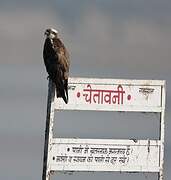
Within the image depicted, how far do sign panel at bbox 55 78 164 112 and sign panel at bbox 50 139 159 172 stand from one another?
541 millimetres

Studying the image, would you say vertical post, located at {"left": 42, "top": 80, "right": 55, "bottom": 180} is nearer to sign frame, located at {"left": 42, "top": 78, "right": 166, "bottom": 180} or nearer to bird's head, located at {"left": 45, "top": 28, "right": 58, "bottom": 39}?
sign frame, located at {"left": 42, "top": 78, "right": 166, "bottom": 180}

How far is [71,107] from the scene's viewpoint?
1328 centimetres

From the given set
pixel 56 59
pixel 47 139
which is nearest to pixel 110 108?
pixel 47 139

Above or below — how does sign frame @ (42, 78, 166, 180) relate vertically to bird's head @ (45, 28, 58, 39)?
below

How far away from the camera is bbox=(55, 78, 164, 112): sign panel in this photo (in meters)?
13.3

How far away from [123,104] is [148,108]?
41cm

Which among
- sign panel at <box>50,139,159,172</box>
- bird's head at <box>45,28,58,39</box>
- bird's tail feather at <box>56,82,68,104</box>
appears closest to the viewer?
sign panel at <box>50,139,159,172</box>

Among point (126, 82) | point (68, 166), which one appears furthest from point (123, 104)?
point (68, 166)

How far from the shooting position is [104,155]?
13.2 meters

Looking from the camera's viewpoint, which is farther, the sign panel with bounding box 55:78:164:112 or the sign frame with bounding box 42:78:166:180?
the sign panel with bounding box 55:78:164:112

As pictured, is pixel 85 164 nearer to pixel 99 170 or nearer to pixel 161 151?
pixel 99 170

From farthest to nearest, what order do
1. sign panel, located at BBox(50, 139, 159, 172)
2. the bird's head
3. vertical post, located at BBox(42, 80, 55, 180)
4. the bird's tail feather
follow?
the bird's head
the bird's tail feather
sign panel, located at BBox(50, 139, 159, 172)
vertical post, located at BBox(42, 80, 55, 180)

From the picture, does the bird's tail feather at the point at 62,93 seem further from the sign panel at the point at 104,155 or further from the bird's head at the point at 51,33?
the bird's head at the point at 51,33

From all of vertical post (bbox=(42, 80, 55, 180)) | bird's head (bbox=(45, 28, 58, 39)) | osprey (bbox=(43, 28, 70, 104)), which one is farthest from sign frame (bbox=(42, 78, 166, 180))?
bird's head (bbox=(45, 28, 58, 39))
